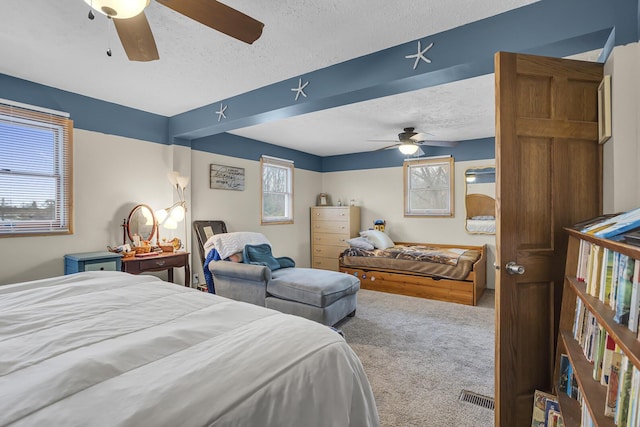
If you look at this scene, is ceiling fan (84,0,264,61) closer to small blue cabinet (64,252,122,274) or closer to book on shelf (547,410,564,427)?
small blue cabinet (64,252,122,274)

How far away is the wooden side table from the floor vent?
10.6 feet

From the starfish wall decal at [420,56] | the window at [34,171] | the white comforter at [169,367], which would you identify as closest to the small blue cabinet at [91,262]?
the window at [34,171]

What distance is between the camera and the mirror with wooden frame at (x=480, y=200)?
16.6ft

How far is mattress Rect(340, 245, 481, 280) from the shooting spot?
14.1ft

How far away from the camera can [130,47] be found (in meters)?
1.80

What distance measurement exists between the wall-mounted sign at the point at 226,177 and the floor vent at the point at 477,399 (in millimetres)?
3947

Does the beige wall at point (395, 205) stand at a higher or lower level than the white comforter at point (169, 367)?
higher

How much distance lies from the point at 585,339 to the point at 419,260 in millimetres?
3275

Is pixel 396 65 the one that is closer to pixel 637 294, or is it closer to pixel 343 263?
pixel 637 294

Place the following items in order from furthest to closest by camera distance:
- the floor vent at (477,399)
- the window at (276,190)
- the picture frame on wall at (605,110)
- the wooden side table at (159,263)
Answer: the window at (276,190) < the wooden side table at (159,263) < the floor vent at (477,399) < the picture frame on wall at (605,110)

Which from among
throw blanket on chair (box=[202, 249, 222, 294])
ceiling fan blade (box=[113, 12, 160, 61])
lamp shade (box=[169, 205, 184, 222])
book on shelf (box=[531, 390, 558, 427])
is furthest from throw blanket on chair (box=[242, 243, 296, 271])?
book on shelf (box=[531, 390, 558, 427])

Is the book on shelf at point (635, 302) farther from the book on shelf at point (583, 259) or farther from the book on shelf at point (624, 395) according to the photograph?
the book on shelf at point (583, 259)

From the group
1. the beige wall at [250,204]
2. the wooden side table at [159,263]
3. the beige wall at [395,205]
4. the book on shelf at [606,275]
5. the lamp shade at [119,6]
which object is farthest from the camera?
the beige wall at [395,205]

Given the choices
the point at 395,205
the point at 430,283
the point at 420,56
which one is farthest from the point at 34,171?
the point at 395,205
